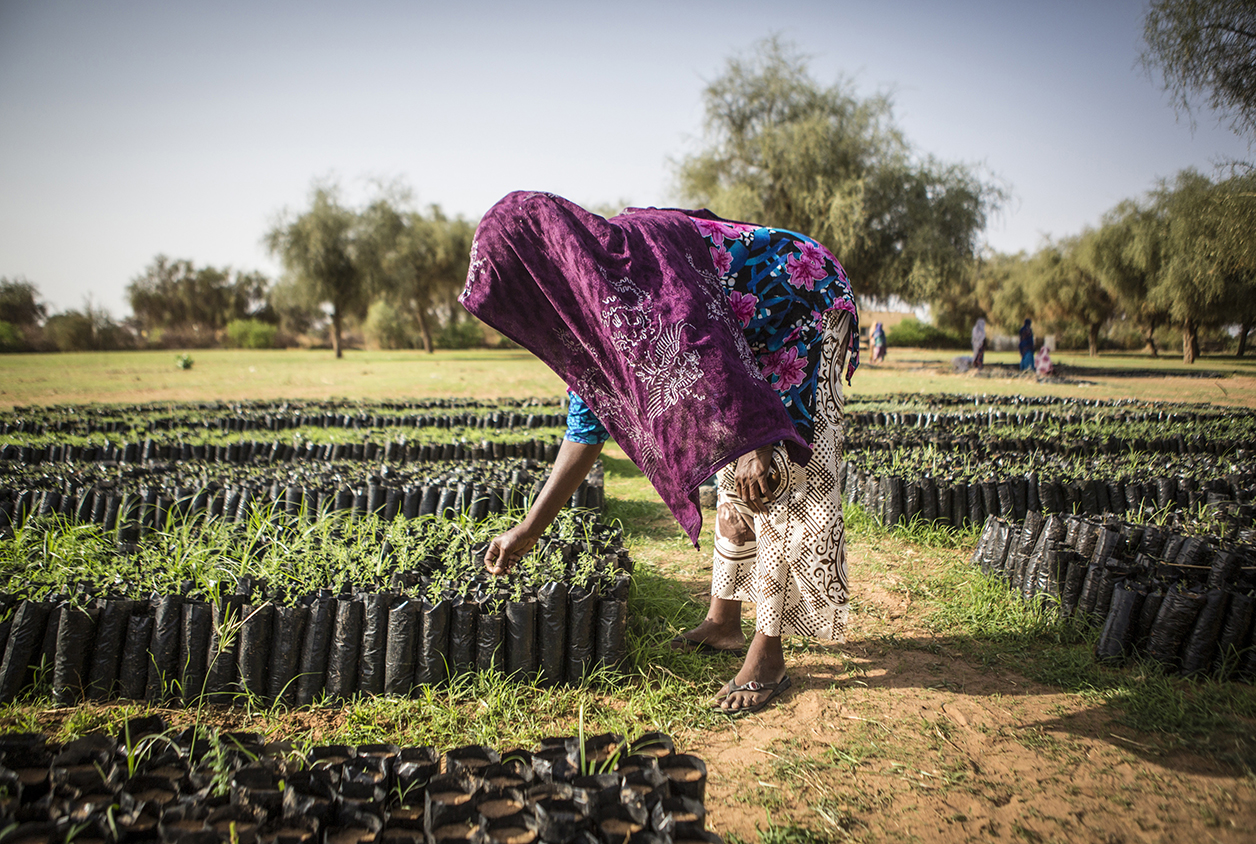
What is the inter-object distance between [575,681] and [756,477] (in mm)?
1352

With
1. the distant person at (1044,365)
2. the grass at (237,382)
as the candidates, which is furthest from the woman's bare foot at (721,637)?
the distant person at (1044,365)

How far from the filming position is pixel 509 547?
7.92 ft

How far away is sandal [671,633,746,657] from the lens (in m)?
2.98

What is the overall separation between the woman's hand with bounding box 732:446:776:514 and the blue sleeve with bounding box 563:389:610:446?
1.84ft

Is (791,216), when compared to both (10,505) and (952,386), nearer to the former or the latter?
(952,386)

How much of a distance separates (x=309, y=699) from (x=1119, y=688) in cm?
337

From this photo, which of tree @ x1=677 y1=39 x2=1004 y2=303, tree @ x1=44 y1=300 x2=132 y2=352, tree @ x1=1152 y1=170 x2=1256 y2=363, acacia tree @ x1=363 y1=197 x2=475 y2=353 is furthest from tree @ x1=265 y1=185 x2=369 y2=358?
tree @ x1=1152 y1=170 x2=1256 y2=363

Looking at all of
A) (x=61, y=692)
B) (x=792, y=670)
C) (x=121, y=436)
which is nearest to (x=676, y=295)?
(x=792, y=670)

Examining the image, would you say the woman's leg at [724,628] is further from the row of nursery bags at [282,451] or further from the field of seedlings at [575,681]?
the row of nursery bags at [282,451]

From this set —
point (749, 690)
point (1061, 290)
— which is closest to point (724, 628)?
point (749, 690)

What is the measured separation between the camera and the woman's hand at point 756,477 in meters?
2.01

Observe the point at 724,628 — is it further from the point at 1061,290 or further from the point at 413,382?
the point at 1061,290

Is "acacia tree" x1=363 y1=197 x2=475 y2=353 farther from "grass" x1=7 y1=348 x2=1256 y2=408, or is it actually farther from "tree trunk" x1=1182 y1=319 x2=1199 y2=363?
"tree trunk" x1=1182 y1=319 x2=1199 y2=363

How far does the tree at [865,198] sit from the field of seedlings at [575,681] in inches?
842
